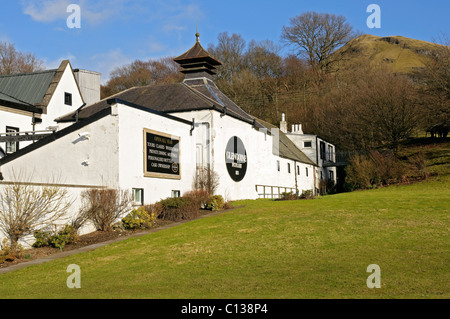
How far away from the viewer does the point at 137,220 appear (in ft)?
66.9

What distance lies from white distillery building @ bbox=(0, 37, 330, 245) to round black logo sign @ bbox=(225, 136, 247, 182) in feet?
0.20

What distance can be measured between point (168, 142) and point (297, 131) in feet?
107

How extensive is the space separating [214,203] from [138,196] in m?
4.49

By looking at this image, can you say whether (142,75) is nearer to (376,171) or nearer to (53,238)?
(376,171)

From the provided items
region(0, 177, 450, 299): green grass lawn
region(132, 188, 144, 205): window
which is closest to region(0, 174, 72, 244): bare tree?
region(0, 177, 450, 299): green grass lawn

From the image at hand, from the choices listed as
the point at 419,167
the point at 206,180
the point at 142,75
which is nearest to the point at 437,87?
the point at 419,167

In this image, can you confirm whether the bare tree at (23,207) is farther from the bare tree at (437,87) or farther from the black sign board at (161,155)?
the bare tree at (437,87)

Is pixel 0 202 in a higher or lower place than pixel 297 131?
lower

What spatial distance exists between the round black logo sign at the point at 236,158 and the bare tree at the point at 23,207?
13571mm

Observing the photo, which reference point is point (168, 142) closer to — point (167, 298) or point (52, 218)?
point (52, 218)

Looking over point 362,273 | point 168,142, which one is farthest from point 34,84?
point 362,273

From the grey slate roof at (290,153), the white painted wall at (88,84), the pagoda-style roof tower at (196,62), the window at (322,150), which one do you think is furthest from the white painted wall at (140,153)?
the window at (322,150)

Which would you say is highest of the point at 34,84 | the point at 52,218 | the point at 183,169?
the point at 34,84

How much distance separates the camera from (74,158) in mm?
22125
